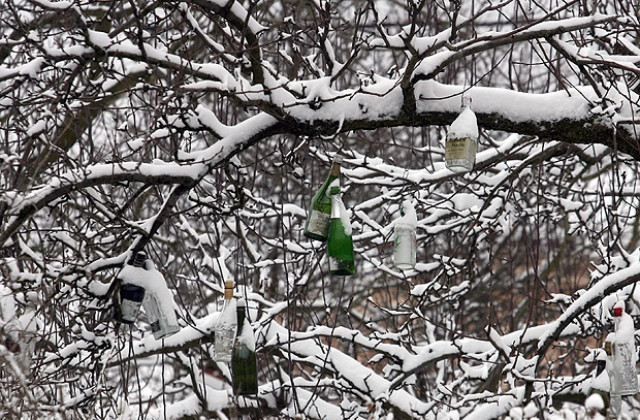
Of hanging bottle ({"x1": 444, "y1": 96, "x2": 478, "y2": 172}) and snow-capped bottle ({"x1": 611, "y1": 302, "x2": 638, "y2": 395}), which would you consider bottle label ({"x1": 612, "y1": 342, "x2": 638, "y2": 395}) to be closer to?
snow-capped bottle ({"x1": 611, "y1": 302, "x2": 638, "y2": 395})

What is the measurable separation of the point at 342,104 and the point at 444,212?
2.89m

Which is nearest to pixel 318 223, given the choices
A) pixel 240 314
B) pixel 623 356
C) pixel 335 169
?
pixel 335 169

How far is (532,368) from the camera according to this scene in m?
5.73

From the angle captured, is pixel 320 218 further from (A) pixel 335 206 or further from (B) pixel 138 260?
(B) pixel 138 260

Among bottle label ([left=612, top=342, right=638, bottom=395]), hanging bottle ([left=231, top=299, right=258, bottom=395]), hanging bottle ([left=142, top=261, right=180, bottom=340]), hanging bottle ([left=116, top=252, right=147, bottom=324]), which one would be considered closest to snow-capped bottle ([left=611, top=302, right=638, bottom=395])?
bottle label ([left=612, top=342, right=638, bottom=395])

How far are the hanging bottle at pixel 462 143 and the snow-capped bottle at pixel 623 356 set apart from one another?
1.12m

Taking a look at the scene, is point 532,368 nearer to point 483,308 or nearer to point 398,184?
point 398,184

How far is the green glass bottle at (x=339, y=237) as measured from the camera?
4363mm

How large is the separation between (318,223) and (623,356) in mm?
1606

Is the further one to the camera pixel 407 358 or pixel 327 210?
pixel 407 358

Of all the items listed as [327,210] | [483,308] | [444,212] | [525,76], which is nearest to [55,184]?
[327,210]

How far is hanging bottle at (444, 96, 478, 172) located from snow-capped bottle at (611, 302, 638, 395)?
1120mm

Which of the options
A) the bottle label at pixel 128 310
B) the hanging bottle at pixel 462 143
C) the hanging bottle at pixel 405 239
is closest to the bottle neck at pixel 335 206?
the hanging bottle at pixel 405 239

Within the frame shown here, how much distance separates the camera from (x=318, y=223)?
436cm
